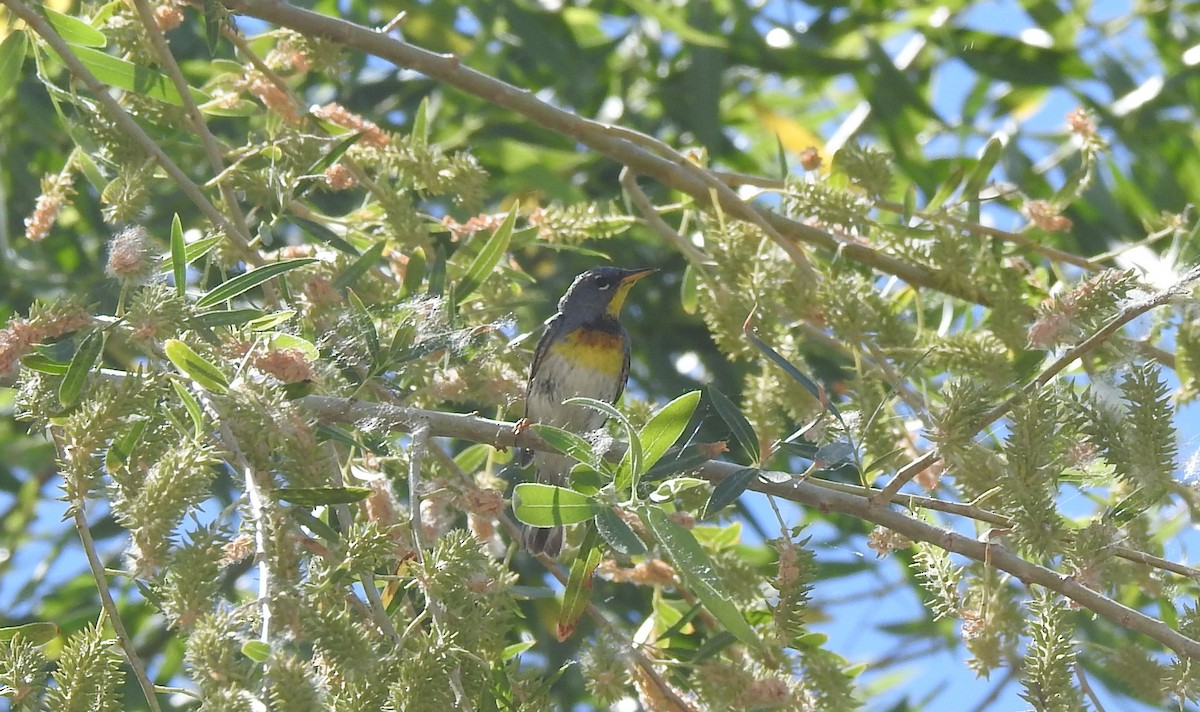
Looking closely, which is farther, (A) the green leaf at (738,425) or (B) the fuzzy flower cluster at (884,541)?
(A) the green leaf at (738,425)

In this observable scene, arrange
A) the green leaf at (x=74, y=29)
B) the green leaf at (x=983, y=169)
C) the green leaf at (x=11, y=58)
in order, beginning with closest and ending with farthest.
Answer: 1. the green leaf at (x=74, y=29)
2. the green leaf at (x=11, y=58)
3. the green leaf at (x=983, y=169)

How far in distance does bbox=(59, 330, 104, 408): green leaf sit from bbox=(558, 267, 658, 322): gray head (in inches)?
102

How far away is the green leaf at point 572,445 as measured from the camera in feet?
7.22

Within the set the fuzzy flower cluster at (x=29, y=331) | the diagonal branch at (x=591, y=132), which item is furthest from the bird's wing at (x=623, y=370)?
the fuzzy flower cluster at (x=29, y=331)

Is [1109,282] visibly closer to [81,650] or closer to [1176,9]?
[81,650]

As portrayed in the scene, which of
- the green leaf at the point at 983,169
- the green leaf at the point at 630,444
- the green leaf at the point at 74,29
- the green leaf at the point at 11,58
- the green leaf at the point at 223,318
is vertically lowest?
the green leaf at the point at 630,444

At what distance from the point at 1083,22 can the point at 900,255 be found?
9.27 ft

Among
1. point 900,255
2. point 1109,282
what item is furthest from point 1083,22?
point 1109,282

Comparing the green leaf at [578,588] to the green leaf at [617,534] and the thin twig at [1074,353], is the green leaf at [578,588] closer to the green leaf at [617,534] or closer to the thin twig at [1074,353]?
the green leaf at [617,534]

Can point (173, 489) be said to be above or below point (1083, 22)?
below

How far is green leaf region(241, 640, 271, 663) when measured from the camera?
1.75 m

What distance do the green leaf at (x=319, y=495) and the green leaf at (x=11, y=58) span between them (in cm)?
172

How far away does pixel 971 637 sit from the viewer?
2.37 metres

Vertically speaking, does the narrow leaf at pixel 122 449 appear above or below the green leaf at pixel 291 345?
below
